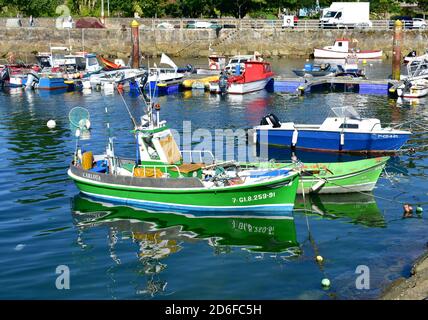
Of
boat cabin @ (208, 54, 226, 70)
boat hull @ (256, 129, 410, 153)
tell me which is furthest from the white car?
boat hull @ (256, 129, 410, 153)

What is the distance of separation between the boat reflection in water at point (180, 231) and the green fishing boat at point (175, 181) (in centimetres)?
40

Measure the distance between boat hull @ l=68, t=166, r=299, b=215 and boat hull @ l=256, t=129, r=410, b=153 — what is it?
10.3 meters

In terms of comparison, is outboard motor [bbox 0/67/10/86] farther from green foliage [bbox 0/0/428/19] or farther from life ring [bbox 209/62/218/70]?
green foliage [bbox 0/0/428/19]

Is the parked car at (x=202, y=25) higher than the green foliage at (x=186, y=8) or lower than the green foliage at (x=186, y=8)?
lower

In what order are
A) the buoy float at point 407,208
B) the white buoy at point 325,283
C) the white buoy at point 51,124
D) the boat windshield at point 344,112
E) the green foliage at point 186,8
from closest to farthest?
the white buoy at point 325,283 < the buoy float at point 407,208 < the boat windshield at point 344,112 < the white buoy at point 51,124 < the green foliage at point 186,8

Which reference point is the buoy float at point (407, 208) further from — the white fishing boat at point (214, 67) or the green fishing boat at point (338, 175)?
the white fishing boat at point (214, 67)

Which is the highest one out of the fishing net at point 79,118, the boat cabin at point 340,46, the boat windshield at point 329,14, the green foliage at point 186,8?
the green foliage at point 186,8

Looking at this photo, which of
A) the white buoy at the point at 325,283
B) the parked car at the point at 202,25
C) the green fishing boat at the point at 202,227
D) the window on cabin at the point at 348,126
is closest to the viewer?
the white buoy at the point at 325,283

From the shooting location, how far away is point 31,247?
21.4 meters

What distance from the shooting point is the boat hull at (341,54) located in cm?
7606

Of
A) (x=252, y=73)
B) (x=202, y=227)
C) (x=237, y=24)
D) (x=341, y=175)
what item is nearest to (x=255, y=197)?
(x=202, y=227)

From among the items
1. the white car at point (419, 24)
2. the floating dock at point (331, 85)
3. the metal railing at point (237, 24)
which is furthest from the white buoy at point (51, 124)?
the white car at point (419, 24)

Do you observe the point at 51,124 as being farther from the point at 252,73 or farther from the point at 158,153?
the point at 252,73
